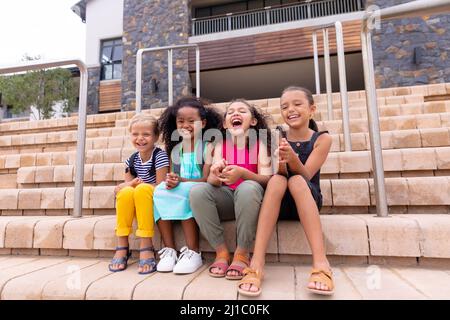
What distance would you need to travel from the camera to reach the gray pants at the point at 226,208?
1.26m

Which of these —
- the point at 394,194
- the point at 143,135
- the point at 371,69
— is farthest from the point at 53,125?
the point at 394,194

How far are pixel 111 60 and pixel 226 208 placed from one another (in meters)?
11.8

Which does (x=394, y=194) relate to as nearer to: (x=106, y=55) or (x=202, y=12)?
(x=202, y=12)

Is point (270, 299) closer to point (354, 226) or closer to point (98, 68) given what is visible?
point (354, 226)

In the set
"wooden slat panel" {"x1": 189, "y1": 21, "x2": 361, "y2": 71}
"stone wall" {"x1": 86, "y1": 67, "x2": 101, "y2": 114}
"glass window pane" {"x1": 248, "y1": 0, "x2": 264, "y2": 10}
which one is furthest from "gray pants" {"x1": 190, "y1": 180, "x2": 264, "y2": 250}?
"stone wall" {"x1": 86, "y1": 67, "x2": 101, "y2": 114}

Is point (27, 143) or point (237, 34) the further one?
point (237, 34)

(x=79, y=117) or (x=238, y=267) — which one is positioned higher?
(x=79, y=117)

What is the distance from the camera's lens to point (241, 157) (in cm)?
151

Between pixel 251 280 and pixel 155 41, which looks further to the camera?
pixel 155 41

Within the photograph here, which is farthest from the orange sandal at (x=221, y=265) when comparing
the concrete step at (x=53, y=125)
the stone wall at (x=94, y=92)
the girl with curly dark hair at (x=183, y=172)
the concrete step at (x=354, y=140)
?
the stone wall at (x=94, y=92)

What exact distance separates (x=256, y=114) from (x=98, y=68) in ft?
37.3

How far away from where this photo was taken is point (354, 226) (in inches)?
51.1
